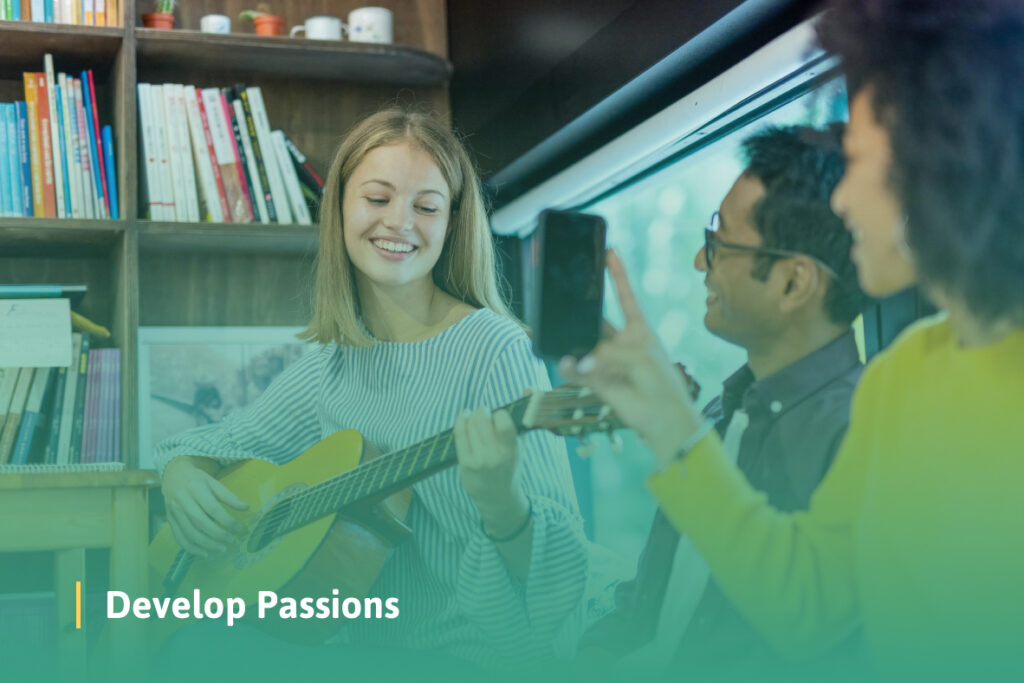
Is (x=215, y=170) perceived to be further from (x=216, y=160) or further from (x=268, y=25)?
(x=268, y=25)

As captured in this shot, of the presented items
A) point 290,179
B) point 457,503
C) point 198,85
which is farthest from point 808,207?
point 198,85

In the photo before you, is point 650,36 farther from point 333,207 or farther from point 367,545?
point 367,545

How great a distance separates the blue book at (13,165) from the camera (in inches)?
62.1

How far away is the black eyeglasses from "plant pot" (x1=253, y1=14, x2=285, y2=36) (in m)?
1.08

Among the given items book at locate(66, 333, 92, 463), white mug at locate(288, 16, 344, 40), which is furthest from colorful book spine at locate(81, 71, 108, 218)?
white mug at locate(288, 16, 344, 40)

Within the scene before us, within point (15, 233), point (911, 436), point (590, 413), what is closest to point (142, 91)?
point (15, 233)

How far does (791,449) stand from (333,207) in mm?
680

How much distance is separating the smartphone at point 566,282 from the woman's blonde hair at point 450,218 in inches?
14.7

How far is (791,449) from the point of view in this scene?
2.68 feet

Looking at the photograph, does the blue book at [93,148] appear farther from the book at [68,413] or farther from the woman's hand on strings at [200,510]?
the woman's hand on strings at [200,510]

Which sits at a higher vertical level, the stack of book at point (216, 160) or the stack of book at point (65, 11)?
the stack of book at point (65, 11)

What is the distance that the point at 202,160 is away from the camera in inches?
64.7

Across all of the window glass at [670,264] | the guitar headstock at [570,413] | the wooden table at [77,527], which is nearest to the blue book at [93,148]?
the wooden table at [77,527]

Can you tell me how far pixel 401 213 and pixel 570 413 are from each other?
0.41 metres
